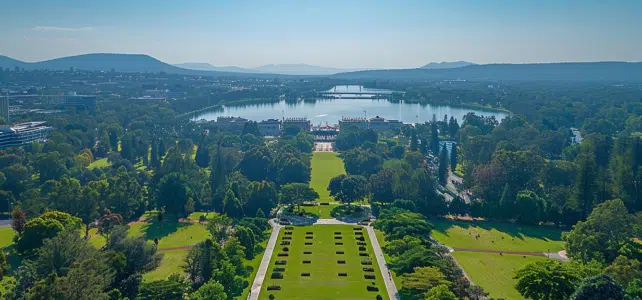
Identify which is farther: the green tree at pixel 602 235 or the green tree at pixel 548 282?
the green tree at pixel 602 235

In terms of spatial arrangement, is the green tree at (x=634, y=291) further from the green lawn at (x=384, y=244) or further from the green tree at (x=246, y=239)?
the green tree at (x=246, y=239)

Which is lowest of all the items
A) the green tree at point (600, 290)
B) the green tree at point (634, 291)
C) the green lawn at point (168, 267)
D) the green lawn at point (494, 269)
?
the green lawn at point (494, 269)

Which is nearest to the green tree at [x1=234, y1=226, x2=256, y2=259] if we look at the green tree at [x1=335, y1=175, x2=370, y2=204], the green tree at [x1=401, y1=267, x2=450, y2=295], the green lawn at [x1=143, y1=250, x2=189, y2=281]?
the green lawn at [x1=143, y1=250, x2=189, y2=281]

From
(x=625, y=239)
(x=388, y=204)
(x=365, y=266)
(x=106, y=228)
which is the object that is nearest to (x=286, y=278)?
(x=365, y=266)

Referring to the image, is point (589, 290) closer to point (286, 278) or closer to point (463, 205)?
point (286, 278)

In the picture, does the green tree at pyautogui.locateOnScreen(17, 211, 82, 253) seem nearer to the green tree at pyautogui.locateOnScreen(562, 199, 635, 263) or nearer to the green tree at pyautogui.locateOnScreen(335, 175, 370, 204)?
the green tree at pyautogui.locateOnScreen(335, 175, 370, 204)

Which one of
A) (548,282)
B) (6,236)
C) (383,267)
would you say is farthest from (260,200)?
(548,282)

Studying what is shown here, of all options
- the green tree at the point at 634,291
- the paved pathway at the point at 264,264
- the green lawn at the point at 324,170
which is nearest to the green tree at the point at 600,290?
the green tree at the point at 634,291
